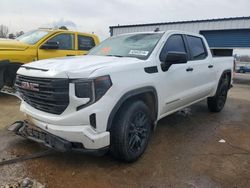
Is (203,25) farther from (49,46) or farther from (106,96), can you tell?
(106,96)

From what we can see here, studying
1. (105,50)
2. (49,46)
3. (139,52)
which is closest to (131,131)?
(139,52)

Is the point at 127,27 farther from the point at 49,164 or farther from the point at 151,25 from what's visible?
the point at 49,164

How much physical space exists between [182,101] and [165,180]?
1.96 m

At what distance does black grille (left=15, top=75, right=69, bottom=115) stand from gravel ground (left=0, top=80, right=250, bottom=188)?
81 cm

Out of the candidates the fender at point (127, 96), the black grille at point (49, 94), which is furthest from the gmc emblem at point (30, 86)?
the fender at point (127, 96)

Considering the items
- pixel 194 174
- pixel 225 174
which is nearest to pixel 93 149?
pixel 194 174

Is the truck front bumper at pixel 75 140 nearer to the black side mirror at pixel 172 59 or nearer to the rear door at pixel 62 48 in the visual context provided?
the black side mirror at pixel 172 59

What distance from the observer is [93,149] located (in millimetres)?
3398

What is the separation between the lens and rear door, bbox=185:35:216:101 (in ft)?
18.0

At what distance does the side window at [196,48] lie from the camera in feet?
18.6

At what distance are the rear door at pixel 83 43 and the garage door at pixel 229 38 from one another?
1303 centimetres

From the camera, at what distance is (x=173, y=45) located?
5.03 metres

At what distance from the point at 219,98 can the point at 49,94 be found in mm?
5004

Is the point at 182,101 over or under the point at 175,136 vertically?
over
